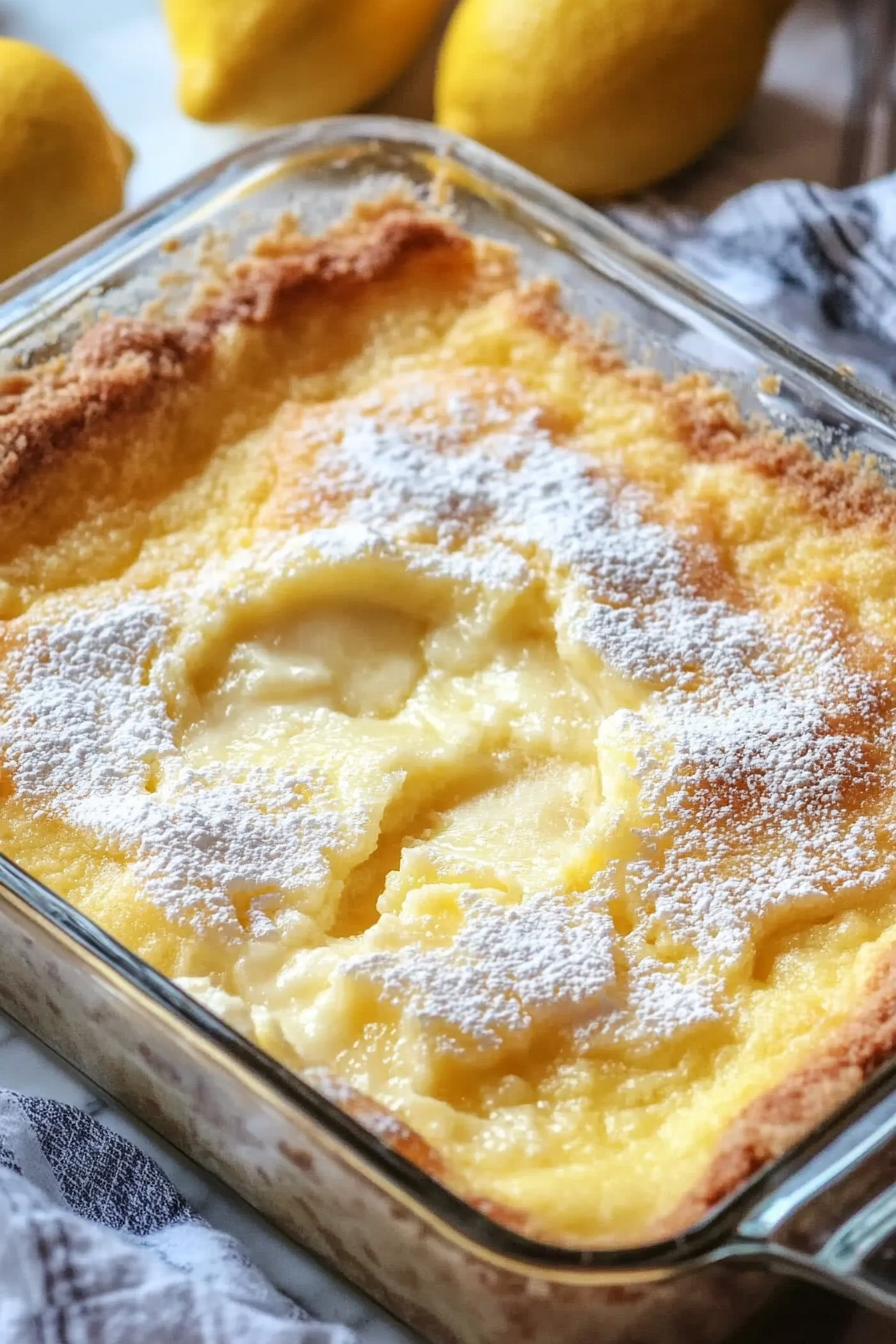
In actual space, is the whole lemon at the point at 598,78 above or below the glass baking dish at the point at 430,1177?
above

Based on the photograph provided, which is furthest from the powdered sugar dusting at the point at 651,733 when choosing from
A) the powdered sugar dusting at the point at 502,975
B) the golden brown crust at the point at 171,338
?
the golden brown crust at the point at 171,338

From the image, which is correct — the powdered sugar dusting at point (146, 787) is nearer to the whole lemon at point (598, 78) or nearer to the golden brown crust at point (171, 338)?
the golden brown crust at point (171, 338)

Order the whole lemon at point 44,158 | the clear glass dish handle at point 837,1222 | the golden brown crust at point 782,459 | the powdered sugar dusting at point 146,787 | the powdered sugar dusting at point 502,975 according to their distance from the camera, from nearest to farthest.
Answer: the clear glass dish handle at point 837,1222, the powdered sugar dusting at point 502,975, the powdered sugar dusting at point 146,787, the golden brown crust at point 782,459, the whole lemon at point 44,158

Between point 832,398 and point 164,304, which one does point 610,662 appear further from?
point 164,304

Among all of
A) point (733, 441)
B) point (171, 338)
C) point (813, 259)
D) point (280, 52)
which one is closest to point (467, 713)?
point (733, 441)

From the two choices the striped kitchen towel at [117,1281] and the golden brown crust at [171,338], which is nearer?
the striped kitchen towel at [117,1281]

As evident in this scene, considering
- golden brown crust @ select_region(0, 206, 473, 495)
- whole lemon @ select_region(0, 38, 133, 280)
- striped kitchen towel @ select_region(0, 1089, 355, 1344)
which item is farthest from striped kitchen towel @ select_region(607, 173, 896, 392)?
striped kitchen towel @ select_region(0, 1089, 355, 1344)

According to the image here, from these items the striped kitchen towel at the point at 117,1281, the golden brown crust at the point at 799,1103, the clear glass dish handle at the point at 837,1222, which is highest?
the clear glass dish handle at the point at 837,1222

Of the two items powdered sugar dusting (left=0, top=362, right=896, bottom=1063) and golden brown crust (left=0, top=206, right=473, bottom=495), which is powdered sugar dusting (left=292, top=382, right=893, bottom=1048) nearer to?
powdered sugar dusting (left=0, top=362, right=896, bottom=1063)

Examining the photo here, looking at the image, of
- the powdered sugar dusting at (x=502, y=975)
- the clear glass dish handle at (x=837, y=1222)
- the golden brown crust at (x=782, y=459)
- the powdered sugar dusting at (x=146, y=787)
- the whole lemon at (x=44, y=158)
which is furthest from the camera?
the whole lemon at (x=44, y=158)
